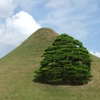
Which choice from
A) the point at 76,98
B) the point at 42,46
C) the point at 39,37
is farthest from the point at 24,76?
the point at 39,37

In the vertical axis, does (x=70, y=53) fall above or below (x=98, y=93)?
above

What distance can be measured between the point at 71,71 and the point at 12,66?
62.5 feet

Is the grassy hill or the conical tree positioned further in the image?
the conical tree

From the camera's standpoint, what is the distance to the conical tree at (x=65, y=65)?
31.1 meters

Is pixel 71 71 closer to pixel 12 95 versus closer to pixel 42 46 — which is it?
pixel 12 95

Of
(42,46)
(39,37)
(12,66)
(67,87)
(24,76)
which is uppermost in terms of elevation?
(39,37)

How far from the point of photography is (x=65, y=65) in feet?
102

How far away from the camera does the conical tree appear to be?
31.1 m

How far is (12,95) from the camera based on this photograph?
28.5m

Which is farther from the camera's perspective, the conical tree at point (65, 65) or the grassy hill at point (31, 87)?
the conical tree at point (65, 65)

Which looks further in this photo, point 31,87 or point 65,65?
point 31,87

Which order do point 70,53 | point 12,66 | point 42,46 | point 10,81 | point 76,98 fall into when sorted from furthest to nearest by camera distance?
point 42,46 → point 12,66 → point 10,81 → point 70,53 → point 76,98

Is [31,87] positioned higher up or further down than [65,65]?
further down

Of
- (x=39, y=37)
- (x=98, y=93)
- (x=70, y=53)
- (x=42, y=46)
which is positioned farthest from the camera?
(x=39, y=37)
